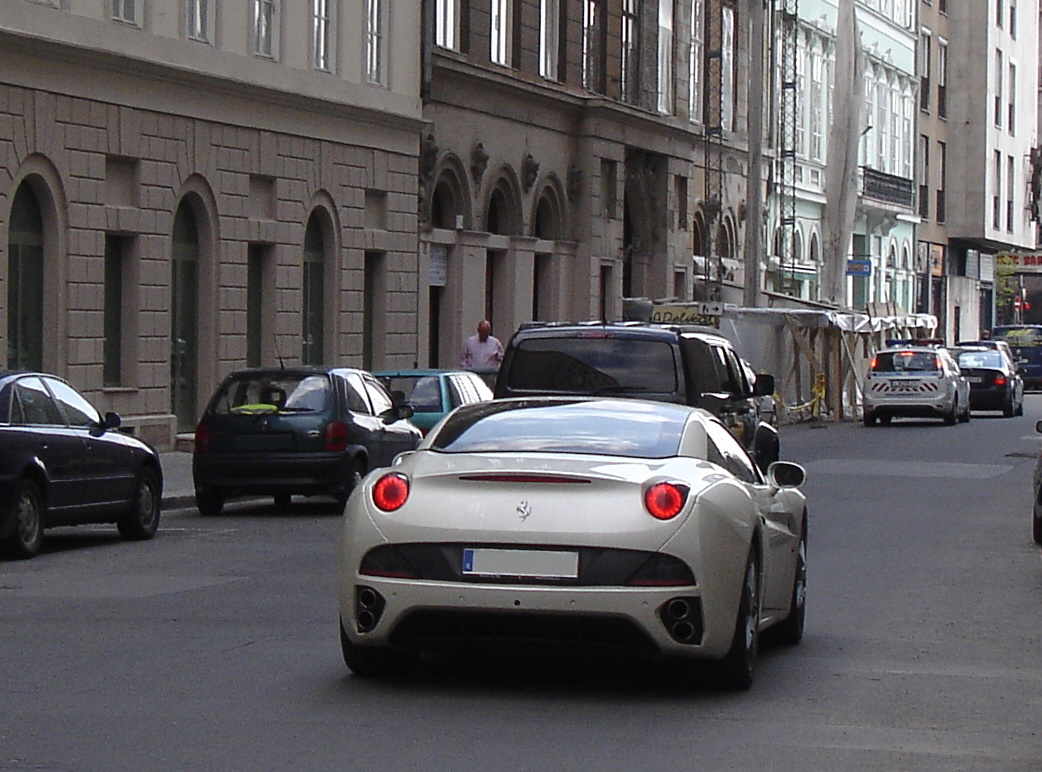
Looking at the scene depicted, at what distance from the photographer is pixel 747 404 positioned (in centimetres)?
2050

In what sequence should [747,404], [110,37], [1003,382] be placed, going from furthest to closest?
[1003,382], [110,37], [747,404]

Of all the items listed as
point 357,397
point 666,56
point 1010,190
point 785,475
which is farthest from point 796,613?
point 1010,190

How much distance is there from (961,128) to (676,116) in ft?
112

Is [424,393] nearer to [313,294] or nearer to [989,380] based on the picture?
[313,294]

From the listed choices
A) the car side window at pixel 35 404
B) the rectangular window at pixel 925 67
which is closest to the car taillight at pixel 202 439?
the car side window at pixel 35 404

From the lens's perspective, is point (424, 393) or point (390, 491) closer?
point (390, 491)

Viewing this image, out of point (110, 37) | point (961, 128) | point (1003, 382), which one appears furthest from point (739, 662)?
point (961, 128)

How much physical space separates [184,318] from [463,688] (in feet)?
71.8

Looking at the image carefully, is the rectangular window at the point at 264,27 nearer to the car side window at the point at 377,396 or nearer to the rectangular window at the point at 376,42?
the rectangular window at the point at 376,42

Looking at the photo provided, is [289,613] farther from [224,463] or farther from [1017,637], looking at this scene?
[224,463]

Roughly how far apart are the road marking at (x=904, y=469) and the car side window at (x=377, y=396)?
294 inches

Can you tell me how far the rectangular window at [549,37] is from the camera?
4331cm

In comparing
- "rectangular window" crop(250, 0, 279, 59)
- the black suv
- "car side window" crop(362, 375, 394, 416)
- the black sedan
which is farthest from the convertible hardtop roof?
the black sedan

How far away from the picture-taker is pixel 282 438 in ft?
70.3
